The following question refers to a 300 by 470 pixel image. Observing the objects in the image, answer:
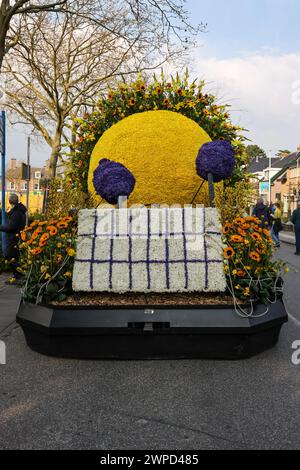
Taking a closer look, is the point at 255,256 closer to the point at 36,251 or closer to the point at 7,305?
the point at 36,251

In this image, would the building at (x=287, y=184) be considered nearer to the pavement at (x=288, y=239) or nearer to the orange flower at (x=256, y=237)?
the pavement at (x=288, y=239)

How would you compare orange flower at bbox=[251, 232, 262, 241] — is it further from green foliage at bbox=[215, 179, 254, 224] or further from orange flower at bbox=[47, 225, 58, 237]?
orange flower at bbox=[47, 225, 58, 237]

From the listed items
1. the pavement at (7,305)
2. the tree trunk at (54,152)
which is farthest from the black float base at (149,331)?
the tree trunk at (54,152)

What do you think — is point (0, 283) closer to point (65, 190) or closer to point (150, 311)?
point (65, 190)

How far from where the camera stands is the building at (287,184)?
4842 cm

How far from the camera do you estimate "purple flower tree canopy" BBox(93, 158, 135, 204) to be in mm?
4797

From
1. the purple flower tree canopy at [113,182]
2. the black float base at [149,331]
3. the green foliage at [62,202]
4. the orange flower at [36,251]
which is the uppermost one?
the purple flower tree canopy at [113,182]

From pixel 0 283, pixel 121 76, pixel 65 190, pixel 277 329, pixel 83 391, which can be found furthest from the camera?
pixel 121 76

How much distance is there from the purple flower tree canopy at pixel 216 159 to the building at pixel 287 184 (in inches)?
1654

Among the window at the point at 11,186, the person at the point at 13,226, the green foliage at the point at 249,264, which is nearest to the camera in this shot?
the green foliage at the point at 249,264

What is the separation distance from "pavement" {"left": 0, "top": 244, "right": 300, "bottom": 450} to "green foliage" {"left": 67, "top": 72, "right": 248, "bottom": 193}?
297cm

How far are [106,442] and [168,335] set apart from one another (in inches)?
52.4

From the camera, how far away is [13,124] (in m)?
25.8
